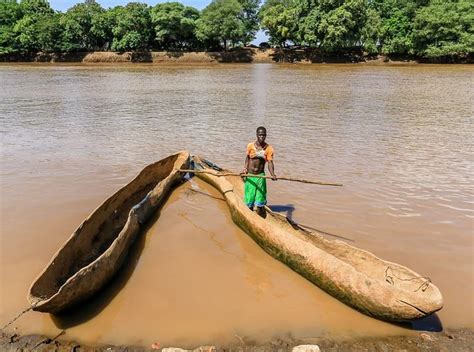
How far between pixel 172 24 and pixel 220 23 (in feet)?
17.3

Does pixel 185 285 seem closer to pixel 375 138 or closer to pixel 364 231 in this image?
pixel 364 231

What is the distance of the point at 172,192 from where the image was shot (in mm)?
7711

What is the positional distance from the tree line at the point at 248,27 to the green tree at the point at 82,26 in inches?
4.1

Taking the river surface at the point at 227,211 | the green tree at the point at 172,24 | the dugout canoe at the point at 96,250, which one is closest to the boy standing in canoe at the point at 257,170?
the river surface at the point at 227,211

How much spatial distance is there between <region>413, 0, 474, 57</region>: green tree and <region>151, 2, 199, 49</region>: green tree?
2384 cm

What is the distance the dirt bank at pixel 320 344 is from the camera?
11.9 feet

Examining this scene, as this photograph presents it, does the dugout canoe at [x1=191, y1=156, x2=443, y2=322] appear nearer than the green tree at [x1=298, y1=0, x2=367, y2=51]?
Yes

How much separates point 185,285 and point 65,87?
20370mm

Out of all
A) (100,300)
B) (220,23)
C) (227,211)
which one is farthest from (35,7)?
(100,300)

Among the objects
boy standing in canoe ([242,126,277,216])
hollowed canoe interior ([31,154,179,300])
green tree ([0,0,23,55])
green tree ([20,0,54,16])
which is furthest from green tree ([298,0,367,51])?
boy standing in canoe ([242,126,277,216])

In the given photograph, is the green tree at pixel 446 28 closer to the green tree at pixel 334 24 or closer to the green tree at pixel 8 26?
the green tree at pixel 334 24

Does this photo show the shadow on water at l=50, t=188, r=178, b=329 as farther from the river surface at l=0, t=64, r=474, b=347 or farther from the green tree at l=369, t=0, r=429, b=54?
the green tree at l=369, t=0, r=429, b=54

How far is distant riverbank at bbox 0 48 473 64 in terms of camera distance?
44.0 metres

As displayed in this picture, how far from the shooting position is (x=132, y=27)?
45812 mm
